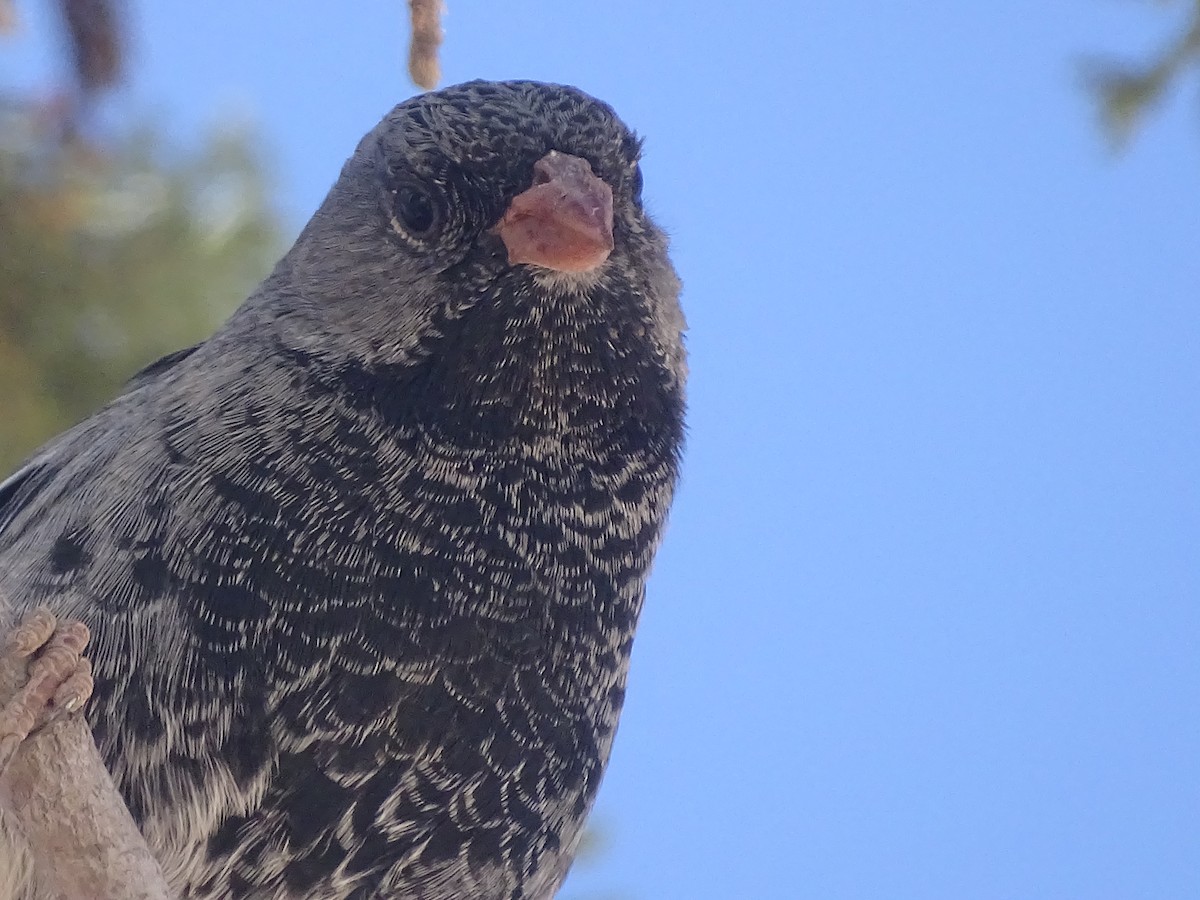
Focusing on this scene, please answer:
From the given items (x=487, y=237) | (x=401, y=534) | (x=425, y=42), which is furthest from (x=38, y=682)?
(x=425, y=42)

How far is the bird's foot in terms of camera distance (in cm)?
103

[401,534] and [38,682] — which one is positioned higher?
[401,534]

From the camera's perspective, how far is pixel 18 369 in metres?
2.06

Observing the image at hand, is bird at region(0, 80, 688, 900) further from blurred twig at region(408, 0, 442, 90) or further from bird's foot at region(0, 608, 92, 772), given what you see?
bird's foot at region(0, 608, 92, 772)

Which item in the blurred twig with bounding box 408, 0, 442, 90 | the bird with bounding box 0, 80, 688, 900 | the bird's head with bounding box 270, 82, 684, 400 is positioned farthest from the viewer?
the blurred twig with bounding box 408, 0, 442, 90

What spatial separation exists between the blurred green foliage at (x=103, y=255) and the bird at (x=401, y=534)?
2.11 feet

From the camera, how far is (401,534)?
1338mm

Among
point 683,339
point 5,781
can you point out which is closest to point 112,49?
point 683,339

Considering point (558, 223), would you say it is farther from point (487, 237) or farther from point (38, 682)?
point (38, 682)

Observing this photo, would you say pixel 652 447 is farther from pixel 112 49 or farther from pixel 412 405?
pixel 112 49

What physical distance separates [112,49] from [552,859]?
45.0 inches

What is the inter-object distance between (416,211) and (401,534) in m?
0.36

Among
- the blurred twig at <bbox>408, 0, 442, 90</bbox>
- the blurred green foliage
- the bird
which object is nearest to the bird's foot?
the bird

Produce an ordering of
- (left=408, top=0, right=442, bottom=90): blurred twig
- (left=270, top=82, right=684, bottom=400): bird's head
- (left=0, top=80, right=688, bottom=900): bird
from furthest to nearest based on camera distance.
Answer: (left=408, top=0, right=442, bottom=90): blurred twig
(left=270, top=82, right=684, bottom=400): bird's head
(left=0, top=80, right=688, bottom=900): bird
